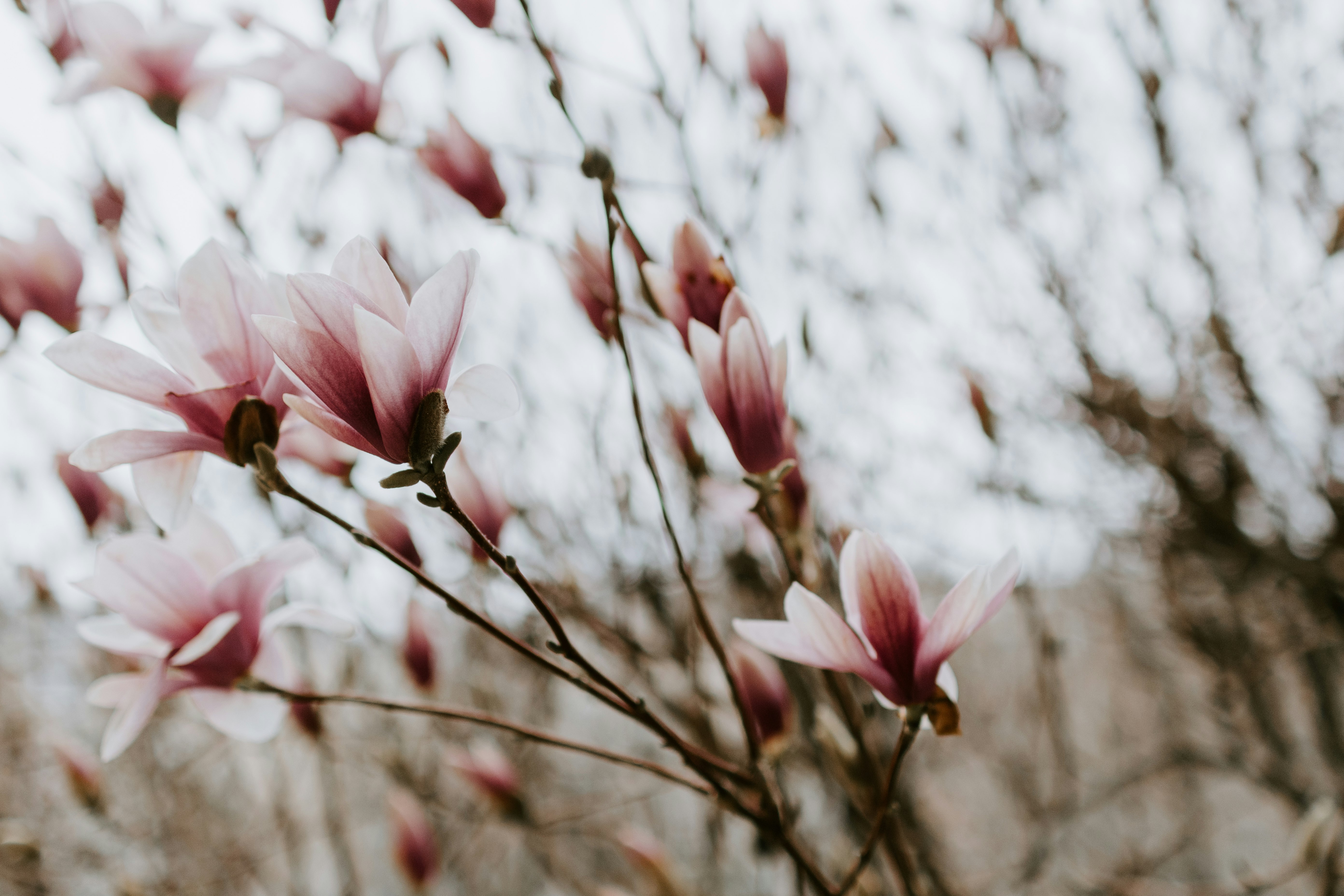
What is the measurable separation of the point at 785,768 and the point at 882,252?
1155 mm

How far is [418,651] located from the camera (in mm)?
971

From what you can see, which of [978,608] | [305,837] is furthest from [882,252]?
[305,837]

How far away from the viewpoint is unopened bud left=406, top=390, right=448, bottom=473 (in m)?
0.45

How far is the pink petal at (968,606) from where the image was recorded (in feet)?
1.55

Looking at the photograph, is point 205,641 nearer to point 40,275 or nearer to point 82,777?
point 40,275

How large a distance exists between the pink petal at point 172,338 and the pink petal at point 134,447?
0.12 feet

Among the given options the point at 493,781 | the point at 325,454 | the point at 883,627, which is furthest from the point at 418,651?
the point at 883,627

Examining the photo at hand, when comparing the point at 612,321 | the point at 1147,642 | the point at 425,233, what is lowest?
the point at 1147,642

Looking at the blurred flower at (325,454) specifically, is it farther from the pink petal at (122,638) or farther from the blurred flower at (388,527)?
the pink petal at (122,638)

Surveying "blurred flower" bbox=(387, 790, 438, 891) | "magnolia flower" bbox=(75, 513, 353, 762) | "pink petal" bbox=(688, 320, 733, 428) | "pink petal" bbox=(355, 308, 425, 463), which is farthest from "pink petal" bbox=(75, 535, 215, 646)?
"blurred flower" bbox=(387, 790, 438, 891)

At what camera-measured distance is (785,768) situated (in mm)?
1403

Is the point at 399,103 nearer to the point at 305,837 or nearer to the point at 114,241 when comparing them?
the point at 114,241

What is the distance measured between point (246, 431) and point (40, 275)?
0.57m

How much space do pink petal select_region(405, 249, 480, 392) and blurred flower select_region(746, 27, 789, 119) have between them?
0.67m
